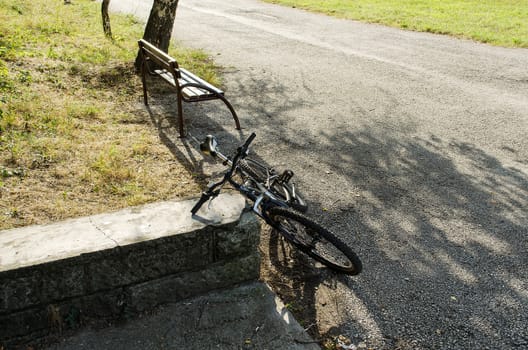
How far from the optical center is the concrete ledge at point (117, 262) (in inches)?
111

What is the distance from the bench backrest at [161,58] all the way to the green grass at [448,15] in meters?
9.21

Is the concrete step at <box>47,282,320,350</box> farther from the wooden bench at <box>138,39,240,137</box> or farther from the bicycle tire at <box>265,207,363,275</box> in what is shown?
the wooden bench at <box>138,39,240,137</box>

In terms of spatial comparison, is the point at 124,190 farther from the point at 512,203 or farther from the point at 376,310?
the point at 512,203

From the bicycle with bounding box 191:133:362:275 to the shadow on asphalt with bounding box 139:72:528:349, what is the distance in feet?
0.60

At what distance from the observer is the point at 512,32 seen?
12.8 meters

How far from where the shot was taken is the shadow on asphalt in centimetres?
330

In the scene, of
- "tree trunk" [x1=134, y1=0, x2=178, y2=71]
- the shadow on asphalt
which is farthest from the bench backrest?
"tree trunk" [x1=134, y1=0, x2=178, y2=71]

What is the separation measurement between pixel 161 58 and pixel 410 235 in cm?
405

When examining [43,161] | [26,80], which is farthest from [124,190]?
[26,80]

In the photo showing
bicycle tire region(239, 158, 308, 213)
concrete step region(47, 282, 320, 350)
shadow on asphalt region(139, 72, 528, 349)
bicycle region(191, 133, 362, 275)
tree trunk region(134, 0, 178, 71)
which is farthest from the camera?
tree trunk region(134, 0, 178, 71)

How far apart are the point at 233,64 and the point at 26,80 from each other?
388 cm

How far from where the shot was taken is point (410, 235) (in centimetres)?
428

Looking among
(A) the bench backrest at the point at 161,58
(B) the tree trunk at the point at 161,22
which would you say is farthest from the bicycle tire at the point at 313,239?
(B) the tree trunk at the point at 161,22

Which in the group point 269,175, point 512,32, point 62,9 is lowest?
point 62,9
